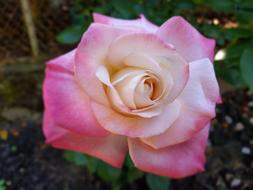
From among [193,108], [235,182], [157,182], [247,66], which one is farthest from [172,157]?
[235,182]

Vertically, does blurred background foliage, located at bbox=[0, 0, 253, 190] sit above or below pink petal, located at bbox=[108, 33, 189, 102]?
below

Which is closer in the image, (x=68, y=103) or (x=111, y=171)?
(x=68, y=103)

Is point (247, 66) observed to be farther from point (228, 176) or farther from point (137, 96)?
point (228, 176)

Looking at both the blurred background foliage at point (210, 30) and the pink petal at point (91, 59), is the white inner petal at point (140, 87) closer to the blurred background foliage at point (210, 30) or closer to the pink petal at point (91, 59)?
the pink petal at point (91, 59)

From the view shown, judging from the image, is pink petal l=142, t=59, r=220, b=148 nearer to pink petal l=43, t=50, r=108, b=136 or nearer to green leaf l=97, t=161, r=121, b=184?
pink petal l=43, t=50, r=108, b=136

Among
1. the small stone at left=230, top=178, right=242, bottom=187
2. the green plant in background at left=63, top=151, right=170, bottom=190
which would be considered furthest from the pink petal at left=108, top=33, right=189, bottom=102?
the small stone at left=230, top=178, right=242, bottom=187

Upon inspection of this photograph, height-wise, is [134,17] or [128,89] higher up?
[128,89]

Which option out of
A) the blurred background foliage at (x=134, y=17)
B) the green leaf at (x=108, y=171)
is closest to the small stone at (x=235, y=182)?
the blurred background foliage at (x=134, y=17)

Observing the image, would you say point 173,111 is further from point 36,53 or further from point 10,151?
point 36,53
